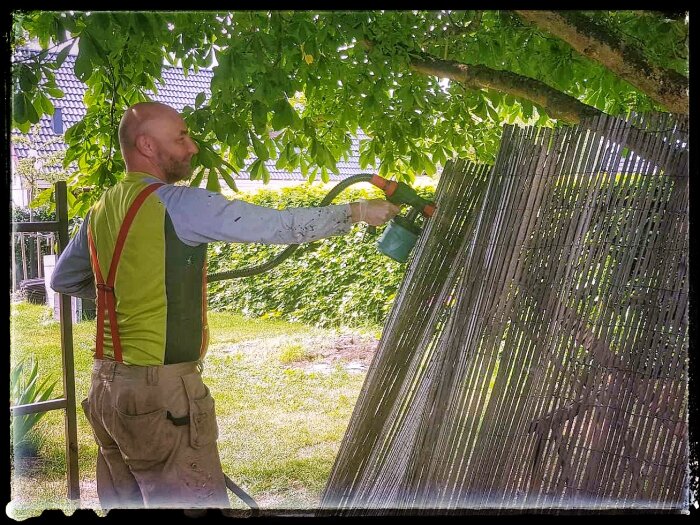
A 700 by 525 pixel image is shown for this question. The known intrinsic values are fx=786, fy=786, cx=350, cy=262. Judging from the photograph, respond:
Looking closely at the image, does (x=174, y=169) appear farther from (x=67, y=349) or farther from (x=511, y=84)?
(x=511, y=84)

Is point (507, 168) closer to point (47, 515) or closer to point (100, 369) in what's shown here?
point (100, 369)

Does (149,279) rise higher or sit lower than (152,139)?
lower

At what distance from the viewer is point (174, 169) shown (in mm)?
2754

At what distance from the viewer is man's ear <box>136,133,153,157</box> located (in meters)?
2.69

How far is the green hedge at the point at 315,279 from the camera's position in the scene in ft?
32.2

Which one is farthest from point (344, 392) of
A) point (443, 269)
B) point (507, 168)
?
point (507, 168)

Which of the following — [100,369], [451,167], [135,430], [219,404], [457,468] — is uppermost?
[451,167]

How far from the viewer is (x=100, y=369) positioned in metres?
2.67

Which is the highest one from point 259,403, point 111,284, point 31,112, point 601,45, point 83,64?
point 601,45

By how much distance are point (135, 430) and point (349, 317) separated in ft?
24.9

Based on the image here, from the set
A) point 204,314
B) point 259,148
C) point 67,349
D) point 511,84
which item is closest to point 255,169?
point 259,148

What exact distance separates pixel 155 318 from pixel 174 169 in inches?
20.9

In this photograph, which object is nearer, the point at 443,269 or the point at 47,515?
the point at 47,515

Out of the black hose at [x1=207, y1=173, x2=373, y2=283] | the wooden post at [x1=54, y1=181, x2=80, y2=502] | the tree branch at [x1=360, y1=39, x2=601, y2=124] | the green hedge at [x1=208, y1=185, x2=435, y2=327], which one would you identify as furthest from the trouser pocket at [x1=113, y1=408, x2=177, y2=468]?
the green hedge at [x1=208, y1=185, x2=435, y2=327]
